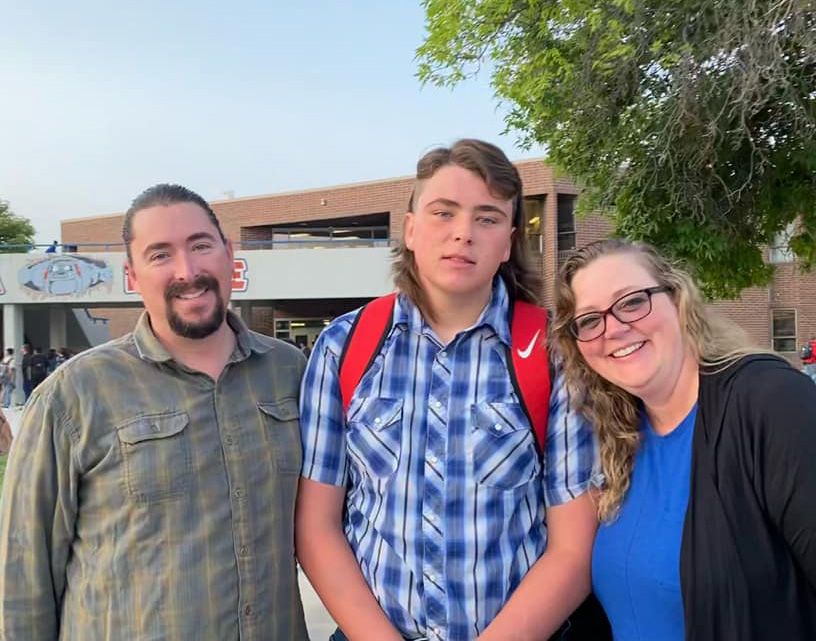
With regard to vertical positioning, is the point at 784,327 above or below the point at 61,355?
above

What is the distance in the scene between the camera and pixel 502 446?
6.75ft

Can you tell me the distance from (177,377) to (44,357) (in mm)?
22082

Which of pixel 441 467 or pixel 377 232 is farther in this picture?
pixel 377 232

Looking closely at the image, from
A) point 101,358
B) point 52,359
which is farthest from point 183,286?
point 52,359

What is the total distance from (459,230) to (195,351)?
3.03 ft

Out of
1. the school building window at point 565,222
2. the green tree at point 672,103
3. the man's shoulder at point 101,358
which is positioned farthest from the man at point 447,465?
the school building window at point 565,222

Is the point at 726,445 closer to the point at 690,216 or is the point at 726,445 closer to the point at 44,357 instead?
the point at 690,216

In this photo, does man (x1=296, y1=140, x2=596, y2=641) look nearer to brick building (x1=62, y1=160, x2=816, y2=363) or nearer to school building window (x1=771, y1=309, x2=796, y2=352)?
brick building (x1=62, y1=160, x2=816, y2=363)

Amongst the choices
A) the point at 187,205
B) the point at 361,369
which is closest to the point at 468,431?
the point at 361,369

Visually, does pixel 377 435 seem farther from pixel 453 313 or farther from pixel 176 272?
pixel 176 272

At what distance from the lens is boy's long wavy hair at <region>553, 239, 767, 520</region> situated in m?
2.11

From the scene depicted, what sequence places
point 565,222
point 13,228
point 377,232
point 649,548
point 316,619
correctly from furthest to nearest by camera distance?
point 13,228
point 377,232
point 565,222
point 316,619
point 649,548

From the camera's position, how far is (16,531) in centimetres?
206

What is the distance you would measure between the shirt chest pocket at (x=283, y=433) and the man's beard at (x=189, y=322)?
0.29 m
